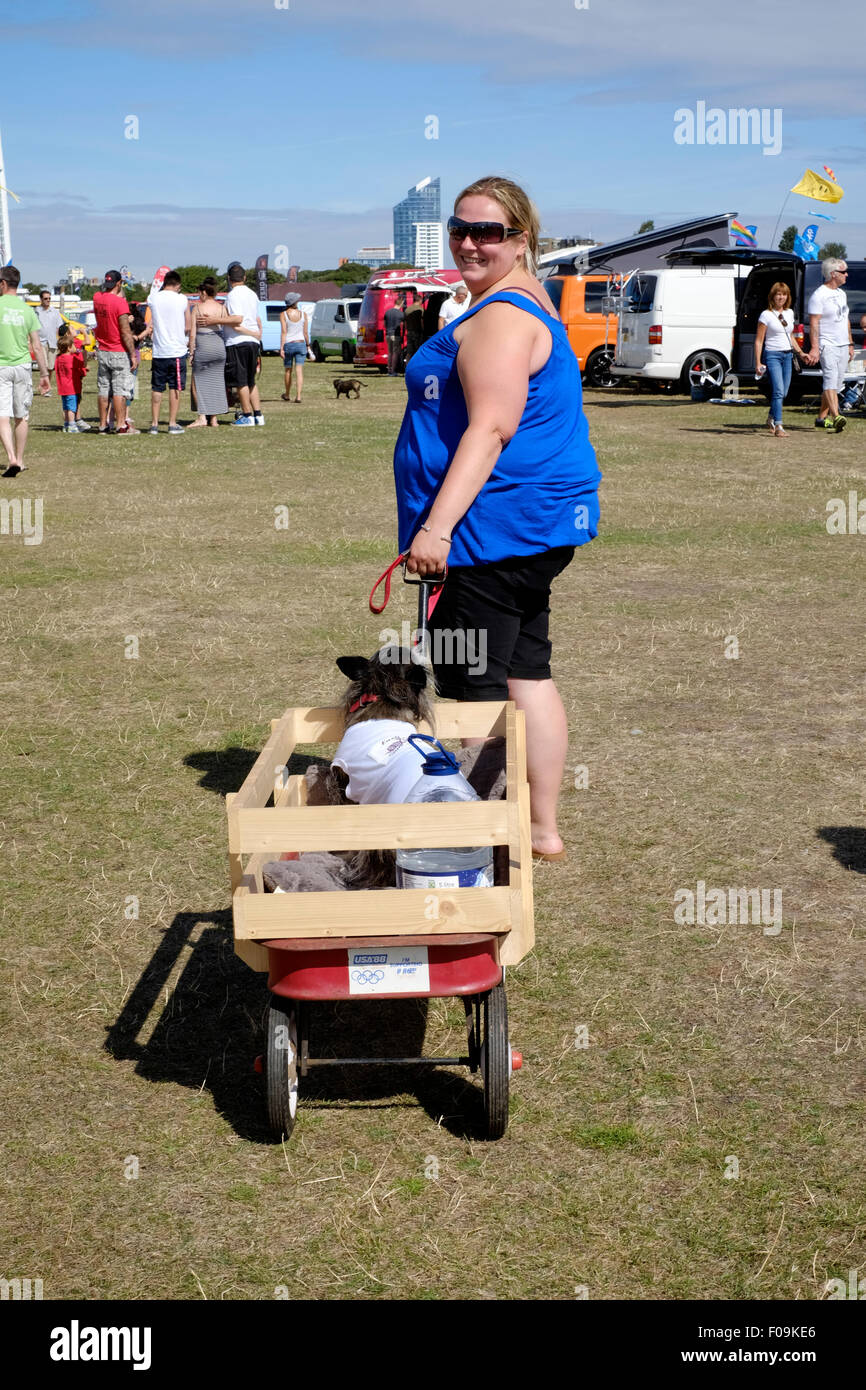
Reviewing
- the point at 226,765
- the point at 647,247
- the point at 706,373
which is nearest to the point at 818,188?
the point at 647,247

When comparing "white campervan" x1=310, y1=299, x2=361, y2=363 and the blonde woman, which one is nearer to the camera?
the blonde woman

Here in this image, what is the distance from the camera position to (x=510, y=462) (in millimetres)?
4172

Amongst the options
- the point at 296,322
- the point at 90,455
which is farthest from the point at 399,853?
the point at 296,322

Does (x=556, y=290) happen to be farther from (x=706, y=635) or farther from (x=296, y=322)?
(x=706, y=635)

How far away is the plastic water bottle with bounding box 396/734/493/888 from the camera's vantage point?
129 inches

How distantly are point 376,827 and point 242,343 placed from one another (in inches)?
648

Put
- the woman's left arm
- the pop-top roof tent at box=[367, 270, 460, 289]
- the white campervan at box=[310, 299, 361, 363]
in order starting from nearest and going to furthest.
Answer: the woman's left arm
the pop-top roof tent at box=[367, 270, 460, 289]
the white campervan at box=[310, 299, 361, 363]

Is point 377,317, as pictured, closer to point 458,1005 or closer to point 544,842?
point 544,842

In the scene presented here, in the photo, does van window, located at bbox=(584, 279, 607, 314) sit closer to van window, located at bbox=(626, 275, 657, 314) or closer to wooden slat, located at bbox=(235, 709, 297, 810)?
van window, located at bbox=(626, 275, 657, 314)

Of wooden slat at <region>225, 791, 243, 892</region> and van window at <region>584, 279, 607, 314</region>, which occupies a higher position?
van window at <region>584, 279, 607, 314</region>

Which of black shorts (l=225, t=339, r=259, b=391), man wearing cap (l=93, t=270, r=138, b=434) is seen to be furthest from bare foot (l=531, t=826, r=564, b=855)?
black shorts (l=225, t=339, r=259, b=391)

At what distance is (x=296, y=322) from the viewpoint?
889 inches

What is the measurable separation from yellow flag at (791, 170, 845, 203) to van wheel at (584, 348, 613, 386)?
696cm
